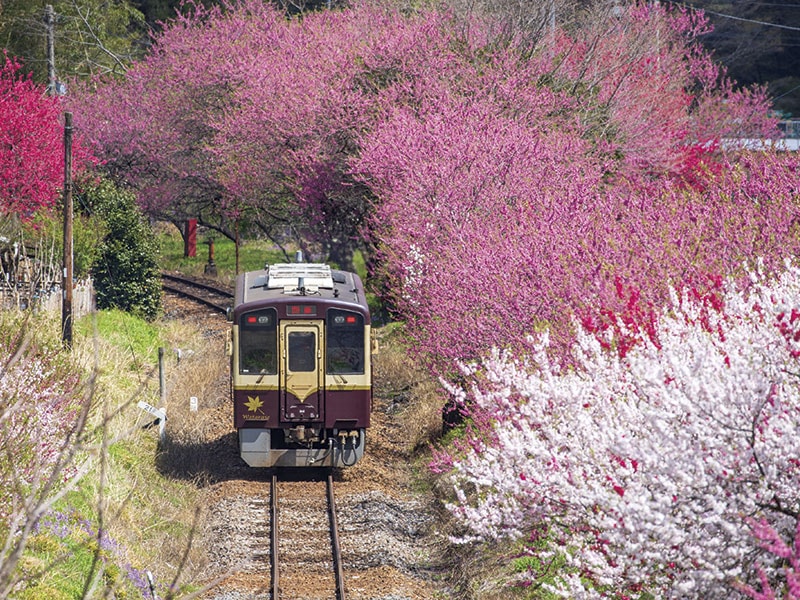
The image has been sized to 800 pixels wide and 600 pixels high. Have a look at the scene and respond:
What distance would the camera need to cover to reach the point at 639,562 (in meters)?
8.56

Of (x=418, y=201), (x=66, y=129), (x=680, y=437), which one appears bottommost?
(x=680, y=437)

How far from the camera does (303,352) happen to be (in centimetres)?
1748

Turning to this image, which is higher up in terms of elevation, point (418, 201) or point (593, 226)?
point (418, 201)

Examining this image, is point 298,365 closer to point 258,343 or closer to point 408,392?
point 258,343

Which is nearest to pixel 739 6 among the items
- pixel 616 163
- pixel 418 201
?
pixel 616 163

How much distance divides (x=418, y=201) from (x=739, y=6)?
131 ft

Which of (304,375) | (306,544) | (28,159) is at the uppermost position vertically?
(28,159)

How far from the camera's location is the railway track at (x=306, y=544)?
1417cm

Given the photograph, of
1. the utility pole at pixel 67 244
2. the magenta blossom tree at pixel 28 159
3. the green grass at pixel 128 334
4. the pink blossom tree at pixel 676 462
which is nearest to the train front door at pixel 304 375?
the utility pole at pixel 67 244

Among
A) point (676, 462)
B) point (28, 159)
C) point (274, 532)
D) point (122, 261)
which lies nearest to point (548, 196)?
point (274, 532)

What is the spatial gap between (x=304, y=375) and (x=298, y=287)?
Answer: 1308 mm

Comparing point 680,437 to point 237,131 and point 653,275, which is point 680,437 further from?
point 237,131

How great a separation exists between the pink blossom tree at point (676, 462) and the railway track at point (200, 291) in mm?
22949

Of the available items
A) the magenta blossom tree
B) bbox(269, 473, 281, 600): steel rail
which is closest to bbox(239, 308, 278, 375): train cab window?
bbox(269, 473, 281, 600): steel rail
